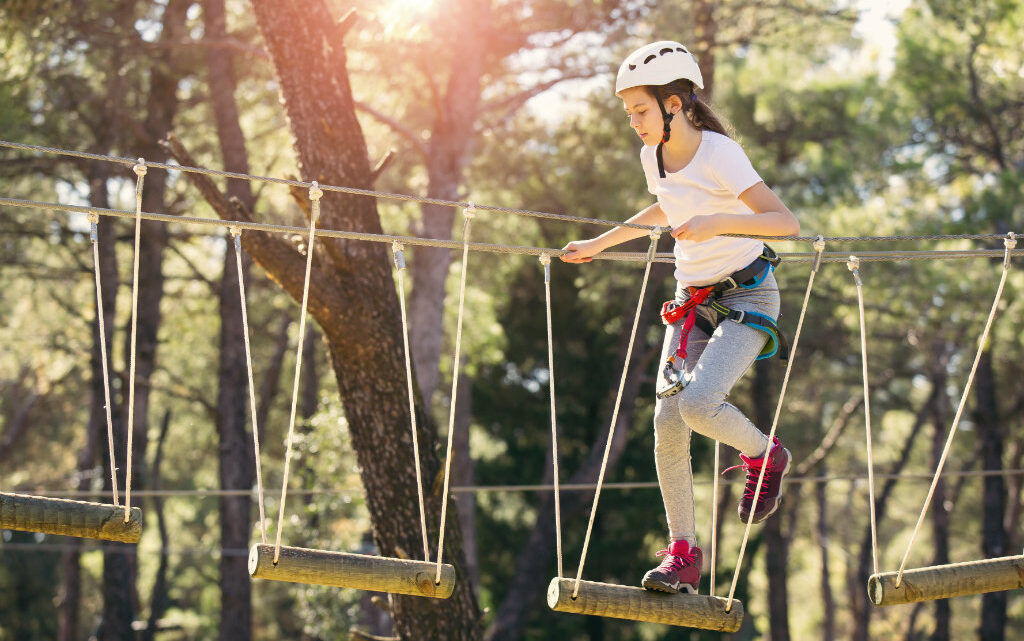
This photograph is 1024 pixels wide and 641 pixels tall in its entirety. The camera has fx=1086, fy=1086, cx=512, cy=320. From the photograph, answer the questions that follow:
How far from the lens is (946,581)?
3002 millimetres

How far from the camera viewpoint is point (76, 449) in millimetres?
20859

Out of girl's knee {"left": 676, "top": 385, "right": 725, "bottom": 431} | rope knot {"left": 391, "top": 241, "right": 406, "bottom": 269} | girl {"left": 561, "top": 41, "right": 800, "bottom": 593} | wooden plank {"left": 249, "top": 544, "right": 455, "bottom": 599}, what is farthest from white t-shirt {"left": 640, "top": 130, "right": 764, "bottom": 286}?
wooden plank {"left": 249, "top": 544, "right": 455, "bottom": 599}

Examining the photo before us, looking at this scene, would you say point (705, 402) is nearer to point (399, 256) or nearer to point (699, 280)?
point (699, 280)

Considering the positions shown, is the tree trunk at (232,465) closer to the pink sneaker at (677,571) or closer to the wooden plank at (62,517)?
the wooden plank at (62,517)

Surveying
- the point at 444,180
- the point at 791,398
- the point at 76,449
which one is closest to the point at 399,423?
the point at 444,180

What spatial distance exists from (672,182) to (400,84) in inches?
283

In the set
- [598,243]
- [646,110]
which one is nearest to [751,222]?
[646,110]

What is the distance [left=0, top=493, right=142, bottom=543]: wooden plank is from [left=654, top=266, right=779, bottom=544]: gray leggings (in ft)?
4.68

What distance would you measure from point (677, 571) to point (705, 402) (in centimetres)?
51

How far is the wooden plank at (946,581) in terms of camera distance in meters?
2.93

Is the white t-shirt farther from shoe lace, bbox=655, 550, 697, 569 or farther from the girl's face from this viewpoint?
shoe lace, bbox=655, 550, 697, 569

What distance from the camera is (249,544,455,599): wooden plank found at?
2.80 metres

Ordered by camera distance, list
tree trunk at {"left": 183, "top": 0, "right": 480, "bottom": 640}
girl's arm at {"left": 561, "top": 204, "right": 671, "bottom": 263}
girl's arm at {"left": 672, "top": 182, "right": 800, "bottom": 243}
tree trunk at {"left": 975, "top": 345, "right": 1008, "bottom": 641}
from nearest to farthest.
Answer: girl's arm at {"left": 672, "top": 182, "right": 800, "bottom": 243}, girl's arm at {"left": 561, "top": 204, "right": 671, "bottom": 263}, tree trunk at {"left": 183, "top": 0, "right": 480, "bottom": 640}, tree trunk at {"left": 975, "top": 345, "right": 1008, "bottom": 641}

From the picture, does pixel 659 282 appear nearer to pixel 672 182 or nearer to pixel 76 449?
pixel 672 182
